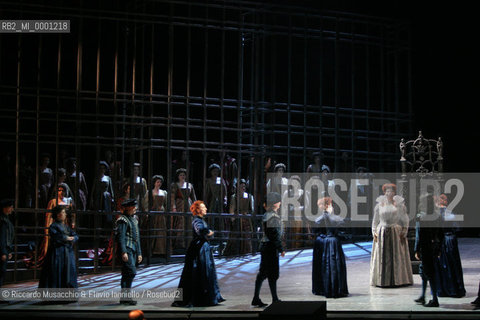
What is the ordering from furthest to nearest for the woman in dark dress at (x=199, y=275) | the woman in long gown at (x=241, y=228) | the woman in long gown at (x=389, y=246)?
1. the woman in long gown at (x=241, y=228)
2. the woman in long gown at (x=389, y=246)
3. the woman in dark dress at (x=199, y=275)

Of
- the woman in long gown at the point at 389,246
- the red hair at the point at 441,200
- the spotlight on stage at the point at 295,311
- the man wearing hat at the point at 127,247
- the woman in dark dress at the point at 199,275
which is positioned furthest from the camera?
the woman in long gown at the point at 389,246

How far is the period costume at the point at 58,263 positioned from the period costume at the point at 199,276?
4.69 feet

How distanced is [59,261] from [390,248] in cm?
434

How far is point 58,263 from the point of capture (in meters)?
8.01

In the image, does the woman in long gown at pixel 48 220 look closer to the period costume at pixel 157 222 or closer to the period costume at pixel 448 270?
the period costume at pixel 157 222

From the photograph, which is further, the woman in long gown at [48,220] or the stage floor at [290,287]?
the woman in long gown at [48,220]

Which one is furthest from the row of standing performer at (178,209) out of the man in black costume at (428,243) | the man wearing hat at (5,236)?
the man in black costume at (428,243)

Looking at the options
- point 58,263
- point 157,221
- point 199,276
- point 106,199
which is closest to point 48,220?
point 106,199

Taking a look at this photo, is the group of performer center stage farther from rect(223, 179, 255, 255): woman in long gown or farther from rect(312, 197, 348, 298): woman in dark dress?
rect(223, 179, 255, 255): woman in long gown

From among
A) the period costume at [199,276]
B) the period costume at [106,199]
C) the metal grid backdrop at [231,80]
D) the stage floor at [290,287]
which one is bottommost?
the stage floor at [290,287]

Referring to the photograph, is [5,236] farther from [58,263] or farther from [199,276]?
[199,276]

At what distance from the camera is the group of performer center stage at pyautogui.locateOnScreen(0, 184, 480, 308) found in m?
7.67

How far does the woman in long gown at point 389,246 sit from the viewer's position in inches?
344

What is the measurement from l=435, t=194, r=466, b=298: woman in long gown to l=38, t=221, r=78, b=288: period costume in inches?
179
